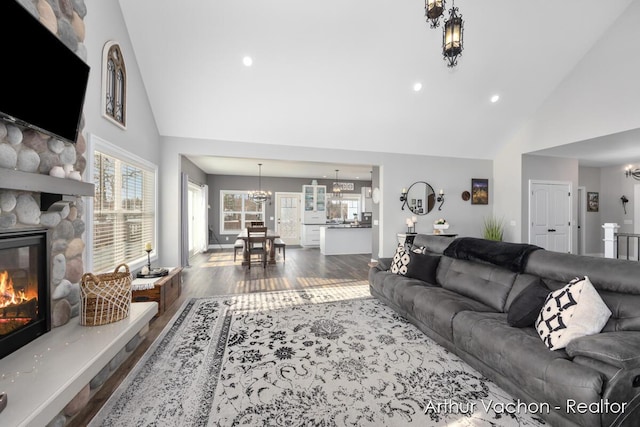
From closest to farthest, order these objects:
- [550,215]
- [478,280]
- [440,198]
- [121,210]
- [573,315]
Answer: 1. [573,315]
2. [478,280]
3. [121,210]
4. [550,215]
5. [440,198]

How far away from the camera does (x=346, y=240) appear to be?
28.0 ft

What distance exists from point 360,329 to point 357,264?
12.7ft

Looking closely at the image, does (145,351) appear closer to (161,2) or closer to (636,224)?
(161,2)

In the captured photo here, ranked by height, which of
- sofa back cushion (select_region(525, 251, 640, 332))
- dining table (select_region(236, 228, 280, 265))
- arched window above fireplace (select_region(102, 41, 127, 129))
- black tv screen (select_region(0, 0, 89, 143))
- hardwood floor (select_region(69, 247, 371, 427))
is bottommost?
hardwood floor (select_region(69, 247, 371, 427))

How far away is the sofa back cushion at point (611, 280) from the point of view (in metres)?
1.83

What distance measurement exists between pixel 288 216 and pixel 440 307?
28.7 ft

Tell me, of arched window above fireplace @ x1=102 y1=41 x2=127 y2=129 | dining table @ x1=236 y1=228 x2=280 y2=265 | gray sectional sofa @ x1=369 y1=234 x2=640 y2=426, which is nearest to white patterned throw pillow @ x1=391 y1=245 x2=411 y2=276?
gray sectional sofa @ x1=369 y1=234 x2=640 y2=426

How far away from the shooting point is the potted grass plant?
6674 millimetres

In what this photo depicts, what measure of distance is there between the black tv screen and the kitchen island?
263 inches

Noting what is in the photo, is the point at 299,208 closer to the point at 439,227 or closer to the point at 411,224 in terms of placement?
the point at 411,224

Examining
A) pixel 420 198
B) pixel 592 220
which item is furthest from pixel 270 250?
pixel 592 220

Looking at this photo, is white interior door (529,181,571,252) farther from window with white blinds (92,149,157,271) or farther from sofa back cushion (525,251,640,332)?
window with white blinds (92,149,157,271)

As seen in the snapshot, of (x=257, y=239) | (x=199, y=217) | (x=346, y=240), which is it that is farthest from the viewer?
(x=199, y=217)

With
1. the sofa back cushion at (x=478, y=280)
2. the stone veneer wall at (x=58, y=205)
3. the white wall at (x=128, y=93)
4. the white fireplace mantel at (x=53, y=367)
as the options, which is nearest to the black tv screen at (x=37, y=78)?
the stone veneer wall at (x=58, y=205)
